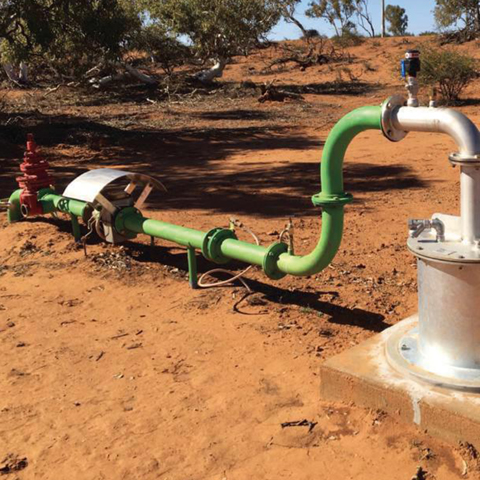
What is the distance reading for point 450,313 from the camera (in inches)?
111

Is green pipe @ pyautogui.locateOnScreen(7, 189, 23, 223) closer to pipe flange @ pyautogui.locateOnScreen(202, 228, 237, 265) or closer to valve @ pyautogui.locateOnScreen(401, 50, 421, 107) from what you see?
pipe flange @ pyautogui.locateOnScreen(202, 228, 237, 265)

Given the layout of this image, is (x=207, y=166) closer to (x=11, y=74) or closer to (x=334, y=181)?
(x=334, y=181)

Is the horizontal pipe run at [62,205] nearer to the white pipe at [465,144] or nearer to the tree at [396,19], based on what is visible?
the white pipe at [465,144]

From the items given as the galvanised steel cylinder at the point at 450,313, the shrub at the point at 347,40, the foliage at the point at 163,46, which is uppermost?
the shrub at the point at 347,40

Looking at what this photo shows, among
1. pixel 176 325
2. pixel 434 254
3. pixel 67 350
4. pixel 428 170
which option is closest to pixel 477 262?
pixel 434 254

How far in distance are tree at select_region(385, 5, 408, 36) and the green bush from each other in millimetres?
32771

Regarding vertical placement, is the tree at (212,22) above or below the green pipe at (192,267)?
above

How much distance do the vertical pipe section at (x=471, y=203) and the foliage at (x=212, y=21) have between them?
21.6 meters

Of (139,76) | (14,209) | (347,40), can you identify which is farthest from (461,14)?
(14,209)

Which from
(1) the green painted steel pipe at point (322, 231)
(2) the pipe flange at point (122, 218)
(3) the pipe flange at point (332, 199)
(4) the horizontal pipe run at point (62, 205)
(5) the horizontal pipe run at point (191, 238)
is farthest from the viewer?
(4) the horizontal pipe run at point (62, 205)

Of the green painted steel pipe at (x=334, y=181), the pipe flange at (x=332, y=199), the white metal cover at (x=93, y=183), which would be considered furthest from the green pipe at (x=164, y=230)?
the pipe flange at (x=332, y=199)

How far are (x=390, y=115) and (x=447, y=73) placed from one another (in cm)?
1452

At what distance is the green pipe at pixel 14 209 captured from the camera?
6738 mm

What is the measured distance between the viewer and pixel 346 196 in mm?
3496
